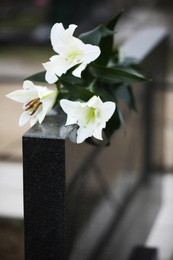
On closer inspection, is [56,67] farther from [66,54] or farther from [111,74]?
[111,74]

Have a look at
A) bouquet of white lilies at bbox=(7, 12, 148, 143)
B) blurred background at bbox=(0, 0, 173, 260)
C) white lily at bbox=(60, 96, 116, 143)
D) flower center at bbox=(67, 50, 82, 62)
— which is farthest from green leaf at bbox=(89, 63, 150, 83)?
blurred background at bbox=(0, 0, 173, 260)

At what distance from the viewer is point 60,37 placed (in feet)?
6.19

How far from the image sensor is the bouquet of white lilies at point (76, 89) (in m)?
1.84

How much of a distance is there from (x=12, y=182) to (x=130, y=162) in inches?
38.7

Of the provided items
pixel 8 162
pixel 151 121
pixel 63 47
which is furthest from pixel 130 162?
pixel 63 47

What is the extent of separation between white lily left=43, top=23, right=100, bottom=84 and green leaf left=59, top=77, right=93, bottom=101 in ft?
0.12

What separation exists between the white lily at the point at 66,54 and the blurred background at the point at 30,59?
1.57m

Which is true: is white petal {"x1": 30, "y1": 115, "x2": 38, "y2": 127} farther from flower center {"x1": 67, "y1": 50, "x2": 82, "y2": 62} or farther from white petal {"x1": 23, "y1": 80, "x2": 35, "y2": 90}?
flower center {"x1": 67, "y1": 50, "x2": 82, "y2": 62}

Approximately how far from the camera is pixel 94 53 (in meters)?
A: 1.88

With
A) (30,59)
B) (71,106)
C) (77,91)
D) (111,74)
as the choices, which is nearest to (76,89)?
(77,91)

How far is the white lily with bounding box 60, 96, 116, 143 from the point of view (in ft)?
5.97

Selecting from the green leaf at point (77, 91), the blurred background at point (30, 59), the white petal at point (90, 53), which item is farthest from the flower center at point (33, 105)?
the blurred background at point (30, 59)

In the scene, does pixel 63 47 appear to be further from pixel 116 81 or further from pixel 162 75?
pixel 162 75

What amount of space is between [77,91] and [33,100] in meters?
0.16
